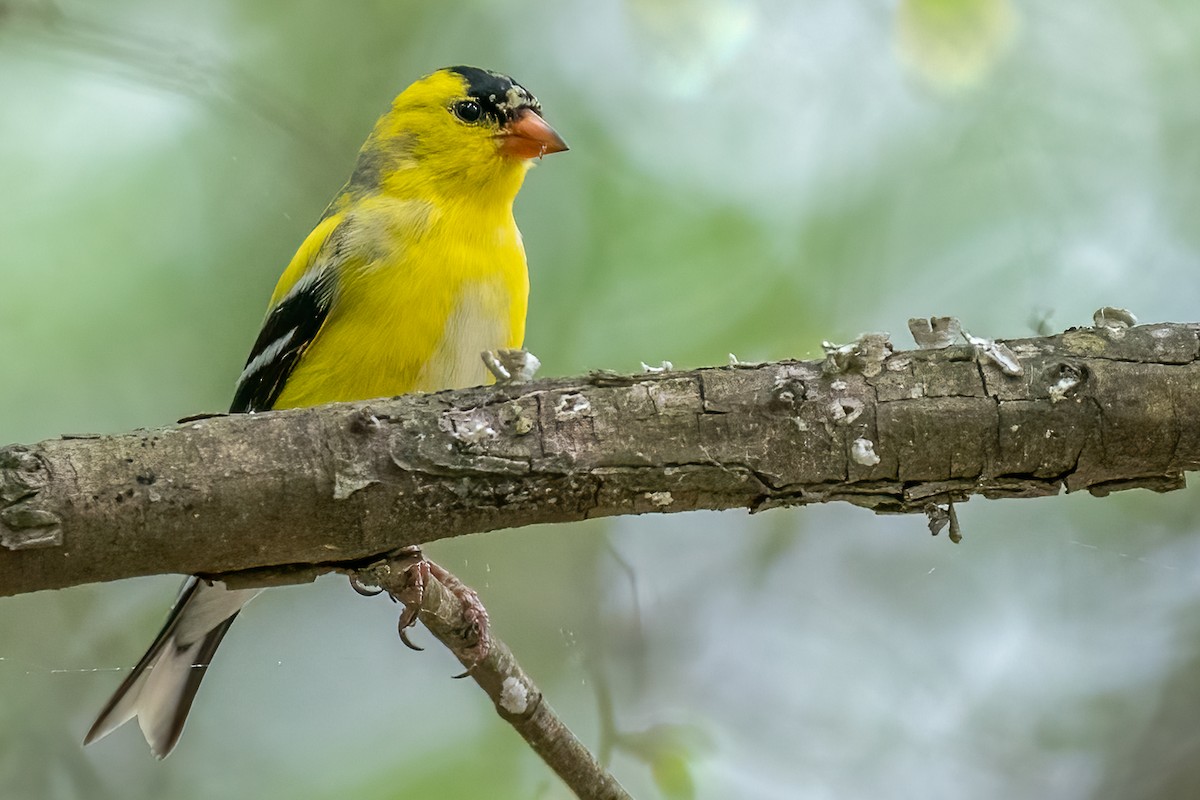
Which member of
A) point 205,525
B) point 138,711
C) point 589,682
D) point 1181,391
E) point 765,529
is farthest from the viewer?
point 765,529

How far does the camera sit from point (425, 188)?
3.66m

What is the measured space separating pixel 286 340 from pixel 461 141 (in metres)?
0.93

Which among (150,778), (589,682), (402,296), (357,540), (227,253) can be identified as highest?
(227,253)

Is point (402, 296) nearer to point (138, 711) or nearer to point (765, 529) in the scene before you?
point (138, 711)

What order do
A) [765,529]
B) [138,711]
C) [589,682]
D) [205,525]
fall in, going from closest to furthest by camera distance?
[205,525]
[138,711]
[589,682]
[765,529]

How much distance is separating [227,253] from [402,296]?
126cm

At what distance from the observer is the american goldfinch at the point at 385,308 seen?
323 cm

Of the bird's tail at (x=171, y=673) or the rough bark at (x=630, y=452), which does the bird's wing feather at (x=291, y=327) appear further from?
the rough bark at (x=630, y=452)

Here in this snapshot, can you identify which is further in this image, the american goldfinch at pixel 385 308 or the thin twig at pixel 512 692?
the american goldfinch at pixel 385 308

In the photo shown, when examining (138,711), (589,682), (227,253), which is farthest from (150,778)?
(227,253)

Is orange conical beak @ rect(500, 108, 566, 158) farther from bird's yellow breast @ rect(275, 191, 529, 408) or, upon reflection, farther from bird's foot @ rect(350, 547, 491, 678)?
bird's foot @ rect(350, 547, 491, 678)

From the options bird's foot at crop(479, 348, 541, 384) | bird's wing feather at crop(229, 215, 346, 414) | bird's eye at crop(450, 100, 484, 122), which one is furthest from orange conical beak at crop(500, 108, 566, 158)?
bird's foot at crop(479, 348, 541, 384)

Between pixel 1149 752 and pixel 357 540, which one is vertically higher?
pixel 1149 752

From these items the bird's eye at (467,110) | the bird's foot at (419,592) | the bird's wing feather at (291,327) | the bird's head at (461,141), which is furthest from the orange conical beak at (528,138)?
the bird's foot at (419,592)
